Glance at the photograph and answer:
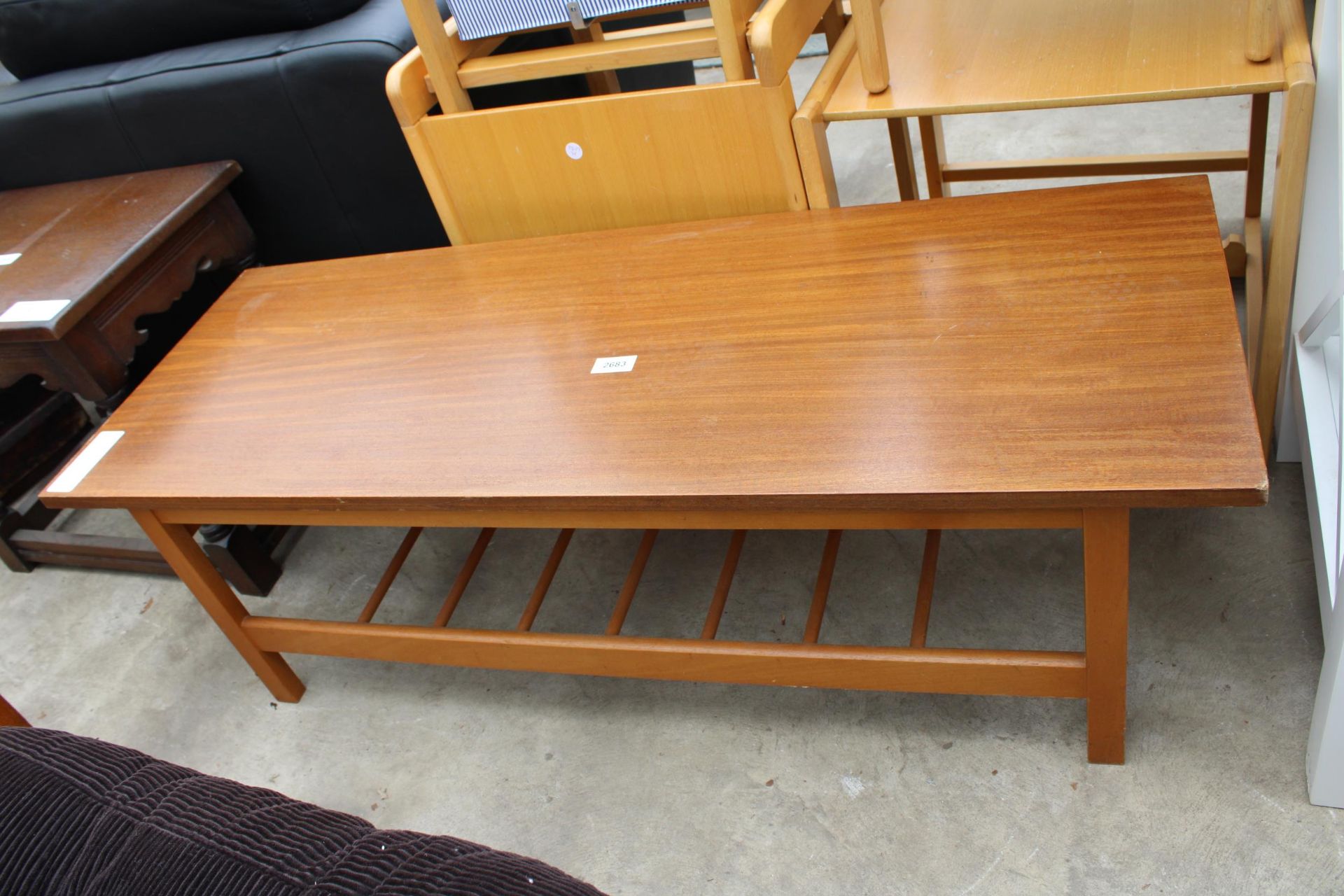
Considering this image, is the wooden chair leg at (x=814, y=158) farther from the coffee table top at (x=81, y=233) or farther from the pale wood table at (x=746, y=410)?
the coffee table top at (x=81, y=233)

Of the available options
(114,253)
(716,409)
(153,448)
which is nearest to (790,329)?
(716,409)

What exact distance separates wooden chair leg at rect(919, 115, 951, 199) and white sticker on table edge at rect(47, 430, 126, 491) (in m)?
1.52

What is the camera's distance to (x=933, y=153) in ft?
7.11

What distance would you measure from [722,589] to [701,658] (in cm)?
11

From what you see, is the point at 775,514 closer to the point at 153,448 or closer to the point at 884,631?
the point at 884,631

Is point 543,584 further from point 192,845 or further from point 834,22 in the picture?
point 834,22

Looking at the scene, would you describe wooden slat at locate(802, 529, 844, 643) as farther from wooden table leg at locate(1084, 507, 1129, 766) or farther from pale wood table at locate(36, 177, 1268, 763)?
wooden table leg at locate(1084, 507, 1129, 766)

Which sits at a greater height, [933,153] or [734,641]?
[933,153]

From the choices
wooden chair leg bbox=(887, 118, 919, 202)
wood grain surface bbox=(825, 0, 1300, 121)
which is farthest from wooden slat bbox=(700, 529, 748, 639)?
wooden chair leg bbox=(887, 118, 919, 202)

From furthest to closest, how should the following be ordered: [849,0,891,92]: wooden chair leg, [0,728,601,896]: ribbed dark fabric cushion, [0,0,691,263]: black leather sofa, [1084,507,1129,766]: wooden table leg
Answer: [0,0,691,263]: black leather sofa < [849,0,891,92]: wooden chair leg < [1084,507,1129,766]: wooden table leg < [0,728,601,896]: ribbed dark fabric cushion

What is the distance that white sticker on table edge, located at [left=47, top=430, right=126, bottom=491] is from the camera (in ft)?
5.04

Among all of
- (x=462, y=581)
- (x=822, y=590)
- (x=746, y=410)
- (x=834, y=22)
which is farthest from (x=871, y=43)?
(x=462, y=581)

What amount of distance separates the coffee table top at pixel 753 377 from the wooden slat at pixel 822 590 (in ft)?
0.95

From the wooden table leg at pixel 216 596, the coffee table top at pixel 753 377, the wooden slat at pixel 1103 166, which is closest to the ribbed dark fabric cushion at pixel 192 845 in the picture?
the coffee table top at pixel 753 377
